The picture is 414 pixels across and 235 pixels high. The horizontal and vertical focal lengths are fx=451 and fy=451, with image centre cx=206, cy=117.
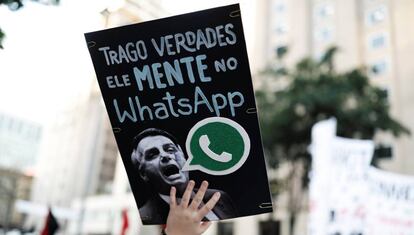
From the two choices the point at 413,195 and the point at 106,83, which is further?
the point at 413,195

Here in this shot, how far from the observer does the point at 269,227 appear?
1027 inches

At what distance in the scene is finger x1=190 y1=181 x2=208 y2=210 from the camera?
1.48 m

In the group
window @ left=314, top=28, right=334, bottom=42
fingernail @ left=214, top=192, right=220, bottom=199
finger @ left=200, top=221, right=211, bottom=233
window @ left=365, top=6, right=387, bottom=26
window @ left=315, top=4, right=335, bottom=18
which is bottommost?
finger @ left=200, top=221, right=211, bottom=233

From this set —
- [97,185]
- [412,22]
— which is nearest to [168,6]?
[412,22]

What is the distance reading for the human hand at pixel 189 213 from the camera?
4.75ft

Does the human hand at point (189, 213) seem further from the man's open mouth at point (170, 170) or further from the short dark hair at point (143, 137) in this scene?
the short dark hair at point (143, 137)

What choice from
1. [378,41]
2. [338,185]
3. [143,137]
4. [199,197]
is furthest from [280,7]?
[199,197]

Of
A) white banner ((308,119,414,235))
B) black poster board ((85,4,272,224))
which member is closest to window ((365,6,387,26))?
white banner ((308,119,414,235))

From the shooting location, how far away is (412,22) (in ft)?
77.3

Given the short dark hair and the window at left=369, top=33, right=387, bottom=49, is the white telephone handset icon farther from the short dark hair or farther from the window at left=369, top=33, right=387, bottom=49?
the window at left=369, top=33, right=387, bottom=49

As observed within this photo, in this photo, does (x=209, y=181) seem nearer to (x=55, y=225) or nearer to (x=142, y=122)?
(x=142, y=122)

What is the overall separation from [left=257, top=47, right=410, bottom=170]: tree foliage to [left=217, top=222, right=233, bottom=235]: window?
1013cm

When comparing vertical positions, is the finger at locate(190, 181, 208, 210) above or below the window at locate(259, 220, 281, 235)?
above

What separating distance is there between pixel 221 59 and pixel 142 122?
1.18 feet
